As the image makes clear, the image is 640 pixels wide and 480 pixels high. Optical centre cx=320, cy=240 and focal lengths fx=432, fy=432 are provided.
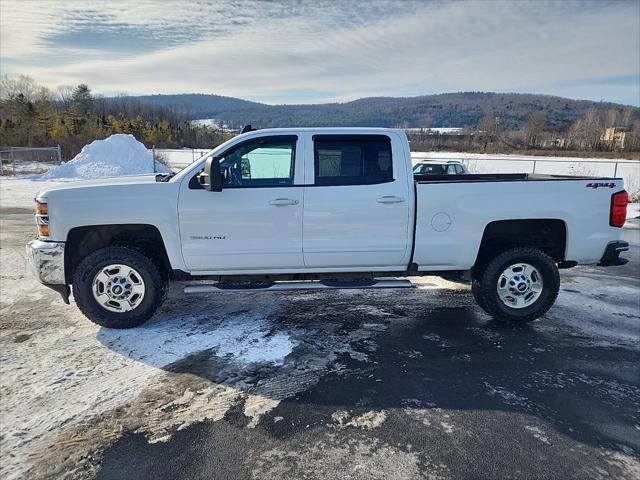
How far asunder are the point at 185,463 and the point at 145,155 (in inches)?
1116

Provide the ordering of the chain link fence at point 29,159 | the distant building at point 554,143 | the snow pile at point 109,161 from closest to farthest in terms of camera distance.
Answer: the snow pile at point 109,161, the chain link fence at point 29,159, the distant building at point 554,143

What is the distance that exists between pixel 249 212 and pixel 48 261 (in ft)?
6.79

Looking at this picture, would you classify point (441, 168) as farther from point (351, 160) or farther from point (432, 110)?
point (432, 110)

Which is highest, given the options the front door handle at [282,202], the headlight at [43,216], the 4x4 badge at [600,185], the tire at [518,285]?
the 4x4 badge at [600,185]

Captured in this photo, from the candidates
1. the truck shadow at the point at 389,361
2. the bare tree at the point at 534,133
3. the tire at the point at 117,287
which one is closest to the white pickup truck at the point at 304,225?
the tire at the point at 117,287

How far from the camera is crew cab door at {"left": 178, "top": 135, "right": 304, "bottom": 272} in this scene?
4.44m

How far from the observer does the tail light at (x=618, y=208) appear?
464cm

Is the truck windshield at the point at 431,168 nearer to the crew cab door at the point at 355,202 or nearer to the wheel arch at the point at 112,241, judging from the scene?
the crew cab door at the point at 355,202

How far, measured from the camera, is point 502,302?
4863 mm

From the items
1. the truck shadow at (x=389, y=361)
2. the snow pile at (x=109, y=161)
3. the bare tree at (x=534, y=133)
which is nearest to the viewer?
the truck shadow at (x=389, y=361)

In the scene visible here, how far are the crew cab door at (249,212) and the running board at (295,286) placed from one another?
0.61 ft

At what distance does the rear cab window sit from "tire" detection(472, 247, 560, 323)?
5.17ft

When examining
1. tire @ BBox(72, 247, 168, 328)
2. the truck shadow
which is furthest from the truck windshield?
tire @ BBox(72, 247, 168, 328)

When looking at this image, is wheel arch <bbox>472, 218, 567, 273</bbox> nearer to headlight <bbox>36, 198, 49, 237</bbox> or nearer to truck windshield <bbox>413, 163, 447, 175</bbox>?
headlight <bbox>36, 198, 49, 237</bbox>
